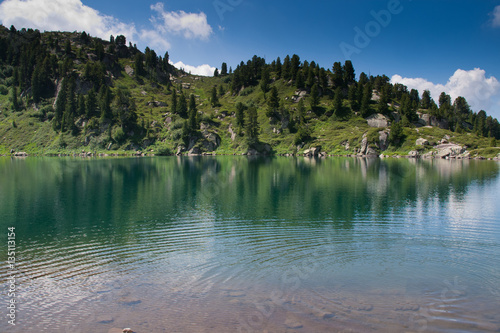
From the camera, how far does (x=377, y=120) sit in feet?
529

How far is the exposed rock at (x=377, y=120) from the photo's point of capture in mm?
159375

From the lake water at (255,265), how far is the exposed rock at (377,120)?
13069 cm

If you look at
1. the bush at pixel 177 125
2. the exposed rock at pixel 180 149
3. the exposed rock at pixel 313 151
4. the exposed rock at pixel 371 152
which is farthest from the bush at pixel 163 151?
the exposed rock at pixel 371 152

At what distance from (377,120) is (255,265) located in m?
161

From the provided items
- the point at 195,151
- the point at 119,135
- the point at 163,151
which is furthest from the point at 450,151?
the point at 119,135

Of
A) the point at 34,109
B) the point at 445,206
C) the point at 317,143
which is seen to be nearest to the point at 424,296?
the point at 445,206

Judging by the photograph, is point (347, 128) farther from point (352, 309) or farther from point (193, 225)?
point (352, 309)

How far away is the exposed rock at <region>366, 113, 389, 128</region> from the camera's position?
159 metres

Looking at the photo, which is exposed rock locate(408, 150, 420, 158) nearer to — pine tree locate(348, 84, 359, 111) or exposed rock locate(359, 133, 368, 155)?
exposed rock locate(359, 133, 368, 155)

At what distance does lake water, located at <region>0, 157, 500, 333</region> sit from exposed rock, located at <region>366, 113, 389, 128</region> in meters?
131

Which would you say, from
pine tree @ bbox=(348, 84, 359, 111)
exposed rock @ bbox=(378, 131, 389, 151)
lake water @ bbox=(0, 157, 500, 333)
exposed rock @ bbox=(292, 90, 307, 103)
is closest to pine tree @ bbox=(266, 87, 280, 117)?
exposed rock @ bbox=(292, 90, 307, 103)

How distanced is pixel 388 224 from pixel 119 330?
23.2m

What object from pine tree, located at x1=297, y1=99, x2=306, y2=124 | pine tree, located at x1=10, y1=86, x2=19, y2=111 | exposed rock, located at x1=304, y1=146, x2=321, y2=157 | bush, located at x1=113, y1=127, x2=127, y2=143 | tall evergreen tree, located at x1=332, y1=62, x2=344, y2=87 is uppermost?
tall evergreen tree, located at x1=332, y1=62, x2=344, y2=87

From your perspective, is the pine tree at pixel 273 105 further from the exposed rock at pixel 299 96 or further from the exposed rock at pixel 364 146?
the exposed rock at pixel 364 146
